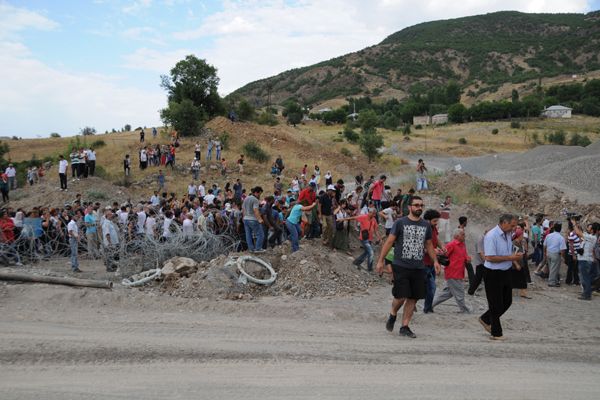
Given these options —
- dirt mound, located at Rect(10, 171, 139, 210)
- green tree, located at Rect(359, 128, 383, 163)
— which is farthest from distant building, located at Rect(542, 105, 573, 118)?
dirt mound, located at Rect(10, 171, 139, 210)

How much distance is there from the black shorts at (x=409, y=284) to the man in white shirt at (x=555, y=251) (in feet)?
26.6

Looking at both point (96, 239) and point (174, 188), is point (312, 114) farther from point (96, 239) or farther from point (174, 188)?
point (96, 239)

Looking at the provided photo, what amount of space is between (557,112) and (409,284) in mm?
80037

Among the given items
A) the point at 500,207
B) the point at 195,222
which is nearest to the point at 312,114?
the point at 500,207

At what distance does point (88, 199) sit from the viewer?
24.3m

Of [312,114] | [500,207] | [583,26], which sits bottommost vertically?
[500,207]

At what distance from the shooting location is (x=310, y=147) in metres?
41.0

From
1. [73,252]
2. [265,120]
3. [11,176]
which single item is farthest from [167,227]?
[265,120]

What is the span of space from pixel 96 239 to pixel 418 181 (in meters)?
14.5

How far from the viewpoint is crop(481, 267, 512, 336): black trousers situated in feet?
23.8

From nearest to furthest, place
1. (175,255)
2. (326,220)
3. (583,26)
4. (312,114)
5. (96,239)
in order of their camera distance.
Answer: (175,255) → (326,220) → (96,239) → (312,114) → (583,26)

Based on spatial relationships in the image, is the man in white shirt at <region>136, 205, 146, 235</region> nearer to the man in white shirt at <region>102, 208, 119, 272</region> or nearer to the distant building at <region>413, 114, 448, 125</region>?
the man in white shirt at <region>102, 208, 119, 272</region>

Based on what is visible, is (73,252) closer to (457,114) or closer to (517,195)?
(517,195)

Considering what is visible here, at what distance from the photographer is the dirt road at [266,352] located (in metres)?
5.50
